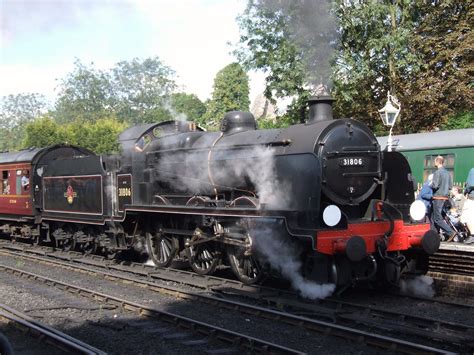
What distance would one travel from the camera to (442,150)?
17.5 meters

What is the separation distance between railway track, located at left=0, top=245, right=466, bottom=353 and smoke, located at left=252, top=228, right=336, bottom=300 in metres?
0.27

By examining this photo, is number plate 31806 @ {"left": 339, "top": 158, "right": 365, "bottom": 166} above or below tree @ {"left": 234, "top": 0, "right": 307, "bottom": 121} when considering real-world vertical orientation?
below

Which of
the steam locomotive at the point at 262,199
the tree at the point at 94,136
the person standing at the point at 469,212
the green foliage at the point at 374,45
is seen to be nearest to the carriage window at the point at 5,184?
the steam locomotive at the point at 262,199

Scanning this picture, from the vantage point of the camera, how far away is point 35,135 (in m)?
34.7

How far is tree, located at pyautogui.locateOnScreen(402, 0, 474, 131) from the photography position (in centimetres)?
2080

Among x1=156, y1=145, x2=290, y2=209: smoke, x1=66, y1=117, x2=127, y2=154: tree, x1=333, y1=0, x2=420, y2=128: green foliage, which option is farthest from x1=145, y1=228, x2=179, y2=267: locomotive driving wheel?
x1=66, y1=117, x2=127, y2=154: tree

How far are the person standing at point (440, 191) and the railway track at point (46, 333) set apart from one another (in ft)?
23.2

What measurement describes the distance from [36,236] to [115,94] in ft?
139

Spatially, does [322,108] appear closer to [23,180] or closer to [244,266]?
[244,266]

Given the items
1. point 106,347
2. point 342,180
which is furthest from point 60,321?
point 342,180

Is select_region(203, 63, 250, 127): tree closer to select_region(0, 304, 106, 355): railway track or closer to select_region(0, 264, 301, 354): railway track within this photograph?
select_region(0, 264, 301, 354): railway track

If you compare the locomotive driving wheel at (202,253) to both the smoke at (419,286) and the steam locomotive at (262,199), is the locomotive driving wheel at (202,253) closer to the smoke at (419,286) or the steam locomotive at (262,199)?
the steam locomotive at (262,199)

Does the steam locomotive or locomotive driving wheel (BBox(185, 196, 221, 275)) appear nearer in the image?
the steam locomotive

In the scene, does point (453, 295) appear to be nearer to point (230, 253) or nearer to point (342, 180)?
point (342, 180)
